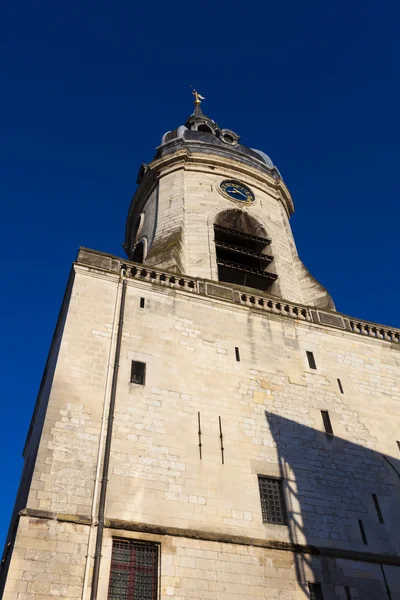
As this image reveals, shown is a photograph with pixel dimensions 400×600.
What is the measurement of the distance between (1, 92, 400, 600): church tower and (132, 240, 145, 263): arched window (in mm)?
2482

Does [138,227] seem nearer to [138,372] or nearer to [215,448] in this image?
[138,372]

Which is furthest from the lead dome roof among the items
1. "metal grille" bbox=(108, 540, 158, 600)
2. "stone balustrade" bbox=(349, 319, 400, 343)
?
"metal grille" bbox=(108, 540, 158, 600)

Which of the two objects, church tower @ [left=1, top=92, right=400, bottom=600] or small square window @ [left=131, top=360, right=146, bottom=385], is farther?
small square window @ [left=131, top=360, right=146, bottom=385]

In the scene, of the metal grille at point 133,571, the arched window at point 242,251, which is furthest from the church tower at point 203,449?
the arched window at point 242,251

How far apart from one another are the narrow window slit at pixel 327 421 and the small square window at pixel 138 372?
4.59 m

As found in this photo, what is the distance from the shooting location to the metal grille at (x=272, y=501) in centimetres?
1155

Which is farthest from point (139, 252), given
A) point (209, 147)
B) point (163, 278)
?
point (209, 147)

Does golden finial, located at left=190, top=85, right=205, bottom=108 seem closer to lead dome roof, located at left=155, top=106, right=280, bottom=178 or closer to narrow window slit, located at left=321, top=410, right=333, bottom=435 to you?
lead dome roof, located at left=155, top=106, right=280, bottom=178

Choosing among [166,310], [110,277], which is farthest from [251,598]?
[110,277]

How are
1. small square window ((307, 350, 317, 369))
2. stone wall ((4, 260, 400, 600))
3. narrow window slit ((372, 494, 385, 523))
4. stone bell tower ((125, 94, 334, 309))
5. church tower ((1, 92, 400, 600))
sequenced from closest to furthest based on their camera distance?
church tower ((1, 92, 400, 600)) < stone wall ((4, 260, 400, 600)) < narrow window slit ((372, 494, 385, 523)) < small square window ((307, 350, 317, 369)) < stone bell tower ((125, 94, 334, 309))

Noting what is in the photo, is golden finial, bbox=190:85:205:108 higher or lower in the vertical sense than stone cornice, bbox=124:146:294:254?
higher

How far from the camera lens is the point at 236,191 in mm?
21984

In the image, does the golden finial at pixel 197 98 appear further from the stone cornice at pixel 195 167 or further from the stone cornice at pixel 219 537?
the stone cornice at pixel 219 537

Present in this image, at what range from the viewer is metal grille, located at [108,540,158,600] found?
9.65m
